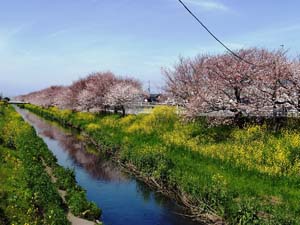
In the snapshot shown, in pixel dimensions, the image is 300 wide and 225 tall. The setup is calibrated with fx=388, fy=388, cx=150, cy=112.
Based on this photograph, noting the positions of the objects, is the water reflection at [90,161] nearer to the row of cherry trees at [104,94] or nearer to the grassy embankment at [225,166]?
the grassy embankment at [225,166]

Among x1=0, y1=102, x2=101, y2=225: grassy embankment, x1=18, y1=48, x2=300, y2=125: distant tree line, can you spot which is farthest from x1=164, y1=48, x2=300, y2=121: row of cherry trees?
x1=0, y1=102, x2=101, y2=225: grassy embankment

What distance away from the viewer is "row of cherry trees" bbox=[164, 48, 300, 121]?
22.4m

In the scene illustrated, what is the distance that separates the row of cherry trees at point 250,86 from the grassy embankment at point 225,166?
141cm

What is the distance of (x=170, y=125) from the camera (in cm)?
3216

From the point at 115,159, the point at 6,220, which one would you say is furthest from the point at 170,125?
the point at 6,220

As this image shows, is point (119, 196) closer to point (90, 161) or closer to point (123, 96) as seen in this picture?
point (90, 161)

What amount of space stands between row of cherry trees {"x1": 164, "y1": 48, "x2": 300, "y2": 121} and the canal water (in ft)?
25.3

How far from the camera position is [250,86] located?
82.4 ft

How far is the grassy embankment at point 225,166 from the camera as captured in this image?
13414mm

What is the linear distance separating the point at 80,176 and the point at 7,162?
5508mm

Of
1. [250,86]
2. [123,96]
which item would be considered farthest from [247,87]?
[123,96]

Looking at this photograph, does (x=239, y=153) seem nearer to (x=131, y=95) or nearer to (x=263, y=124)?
(x=263, y=124)

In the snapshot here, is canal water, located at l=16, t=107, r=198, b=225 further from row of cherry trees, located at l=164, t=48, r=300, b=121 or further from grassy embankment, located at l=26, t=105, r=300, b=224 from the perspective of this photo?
row of cherry trees, located at l=164, t=48, r=300, b=121

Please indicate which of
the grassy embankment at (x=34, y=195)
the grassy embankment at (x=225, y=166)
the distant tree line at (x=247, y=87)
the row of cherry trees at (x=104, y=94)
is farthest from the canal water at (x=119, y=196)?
the row of cherry trees at (x=104, y=94)
